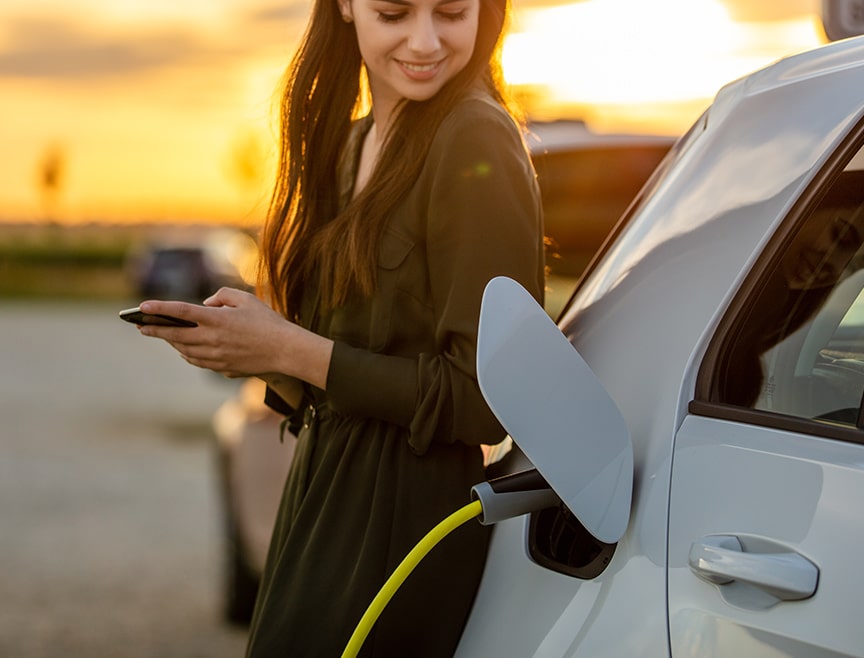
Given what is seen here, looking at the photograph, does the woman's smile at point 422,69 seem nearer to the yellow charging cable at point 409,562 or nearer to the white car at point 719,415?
the white car at point 719,415

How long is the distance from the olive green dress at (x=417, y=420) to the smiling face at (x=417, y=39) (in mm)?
80

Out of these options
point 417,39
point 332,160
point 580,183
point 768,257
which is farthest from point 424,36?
point 580,183

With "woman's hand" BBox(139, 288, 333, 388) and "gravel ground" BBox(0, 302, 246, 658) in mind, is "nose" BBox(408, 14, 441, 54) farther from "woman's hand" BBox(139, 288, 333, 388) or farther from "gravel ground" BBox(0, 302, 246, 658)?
"gravel ground" BBox(0, 302, 246, 658)

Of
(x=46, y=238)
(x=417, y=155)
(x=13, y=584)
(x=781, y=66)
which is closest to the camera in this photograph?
(x=781, y=66)

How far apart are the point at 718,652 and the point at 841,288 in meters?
0.47

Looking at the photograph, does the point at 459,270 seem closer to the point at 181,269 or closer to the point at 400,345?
the point at 400,345

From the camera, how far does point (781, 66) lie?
1.69 meters

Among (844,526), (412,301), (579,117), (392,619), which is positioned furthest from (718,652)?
(579,117)

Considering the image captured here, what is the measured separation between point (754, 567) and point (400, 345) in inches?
26.8

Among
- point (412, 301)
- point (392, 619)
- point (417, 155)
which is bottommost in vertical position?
point (392, 619)

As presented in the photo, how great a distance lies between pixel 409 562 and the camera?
Answer: 5.13 ft

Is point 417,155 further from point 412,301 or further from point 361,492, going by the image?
point 361,492

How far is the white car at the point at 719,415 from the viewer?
1.28 meters

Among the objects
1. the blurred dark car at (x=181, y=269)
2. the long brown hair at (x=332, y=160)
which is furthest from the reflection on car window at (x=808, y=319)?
the blurred dark car at (x=181, y=269)
